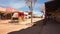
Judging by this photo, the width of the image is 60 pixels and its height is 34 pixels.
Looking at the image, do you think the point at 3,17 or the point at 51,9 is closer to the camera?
the point at 51,9

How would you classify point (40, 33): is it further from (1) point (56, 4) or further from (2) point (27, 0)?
(2) point (27, 0)

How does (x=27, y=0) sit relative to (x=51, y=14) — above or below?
above

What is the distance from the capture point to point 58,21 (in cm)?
379

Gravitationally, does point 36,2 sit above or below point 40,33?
above

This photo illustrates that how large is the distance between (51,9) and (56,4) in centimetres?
15

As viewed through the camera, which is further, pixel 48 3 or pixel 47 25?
pixel 47 25

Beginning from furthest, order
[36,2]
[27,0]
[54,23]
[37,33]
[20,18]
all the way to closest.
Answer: [20,18], [27,0], [36,2], [54,23], [37,33]

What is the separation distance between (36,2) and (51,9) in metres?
1.01

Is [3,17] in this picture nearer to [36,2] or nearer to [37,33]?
[36,2]

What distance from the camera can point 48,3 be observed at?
Answer: 146 inches

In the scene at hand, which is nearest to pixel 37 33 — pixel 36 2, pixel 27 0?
pixel 36 2

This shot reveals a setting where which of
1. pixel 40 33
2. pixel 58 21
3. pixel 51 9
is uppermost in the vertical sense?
pixel 51 9

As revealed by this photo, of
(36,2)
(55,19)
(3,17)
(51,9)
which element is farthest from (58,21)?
(3,17)

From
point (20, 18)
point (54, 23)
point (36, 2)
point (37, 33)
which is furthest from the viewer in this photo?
point (20, 18)
